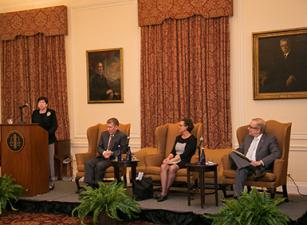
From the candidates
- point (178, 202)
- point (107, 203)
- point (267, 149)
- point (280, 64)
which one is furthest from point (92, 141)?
point (280, 64)

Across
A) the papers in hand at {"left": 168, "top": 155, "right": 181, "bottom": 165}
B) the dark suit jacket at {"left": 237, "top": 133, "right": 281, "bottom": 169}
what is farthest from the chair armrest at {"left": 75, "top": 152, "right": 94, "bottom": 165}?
the dark suit jacket at {"left": 237, "top": 133, "right": 281, "bottom": 169}

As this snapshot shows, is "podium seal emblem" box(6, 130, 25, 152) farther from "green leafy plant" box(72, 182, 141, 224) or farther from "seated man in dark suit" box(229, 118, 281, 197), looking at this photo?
"seated man in dark suit" box(229, 118, 281, 197)

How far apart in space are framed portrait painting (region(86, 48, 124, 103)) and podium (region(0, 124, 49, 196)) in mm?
1969

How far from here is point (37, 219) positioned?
7.02 meters

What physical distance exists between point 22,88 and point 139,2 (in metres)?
3.08

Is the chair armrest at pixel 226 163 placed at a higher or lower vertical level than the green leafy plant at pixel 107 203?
higher

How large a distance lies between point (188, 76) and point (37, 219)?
3.54 m

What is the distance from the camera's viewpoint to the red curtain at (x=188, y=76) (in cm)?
855

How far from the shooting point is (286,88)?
26.6ft

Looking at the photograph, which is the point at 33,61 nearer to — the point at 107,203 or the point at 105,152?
the point at 105,152

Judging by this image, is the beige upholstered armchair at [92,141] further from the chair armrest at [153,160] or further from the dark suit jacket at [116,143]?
the chair armrest at [153,160]

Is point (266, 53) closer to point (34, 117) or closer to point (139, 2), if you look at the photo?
point (139, 2)

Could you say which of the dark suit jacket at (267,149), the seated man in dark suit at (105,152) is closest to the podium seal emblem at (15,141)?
the seated man in dark suit at (105,152)

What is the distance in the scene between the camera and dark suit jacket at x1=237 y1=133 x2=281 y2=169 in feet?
22.4
